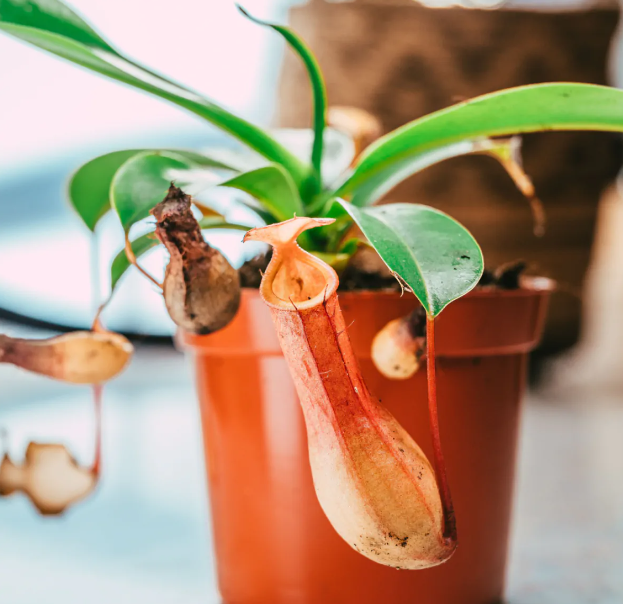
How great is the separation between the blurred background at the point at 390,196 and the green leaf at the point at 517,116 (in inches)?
16.4

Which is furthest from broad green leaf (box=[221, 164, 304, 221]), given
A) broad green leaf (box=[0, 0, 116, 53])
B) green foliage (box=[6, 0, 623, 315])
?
broad green leaf (box=[0, 0, 116, 53])

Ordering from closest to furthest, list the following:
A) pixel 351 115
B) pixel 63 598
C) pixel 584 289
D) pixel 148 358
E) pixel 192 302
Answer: pixel 192 302, pixel 63 598, pixel 351 115, pixel 584 289, pixel 148 358

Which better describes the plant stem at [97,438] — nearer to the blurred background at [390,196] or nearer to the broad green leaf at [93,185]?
the broad green leaf at [93,185]

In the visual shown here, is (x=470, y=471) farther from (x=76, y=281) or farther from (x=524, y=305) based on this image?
(x=76, y=281)

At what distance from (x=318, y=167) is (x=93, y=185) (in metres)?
0.16

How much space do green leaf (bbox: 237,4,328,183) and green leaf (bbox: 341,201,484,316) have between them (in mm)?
111

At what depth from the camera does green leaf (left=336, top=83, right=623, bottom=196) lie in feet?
0.98

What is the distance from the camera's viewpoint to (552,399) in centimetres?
107

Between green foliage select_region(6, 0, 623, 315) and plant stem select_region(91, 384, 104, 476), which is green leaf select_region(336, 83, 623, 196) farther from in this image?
plant stem select_region(91, 384, 104, 476)

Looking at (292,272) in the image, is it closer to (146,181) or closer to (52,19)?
(146,181)

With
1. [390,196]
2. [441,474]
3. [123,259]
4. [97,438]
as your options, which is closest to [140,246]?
[123,259]

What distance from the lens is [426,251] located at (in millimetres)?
256

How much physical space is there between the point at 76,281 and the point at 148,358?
54 cm

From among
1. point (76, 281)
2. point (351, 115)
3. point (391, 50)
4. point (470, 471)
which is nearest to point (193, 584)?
point (470, 471)
